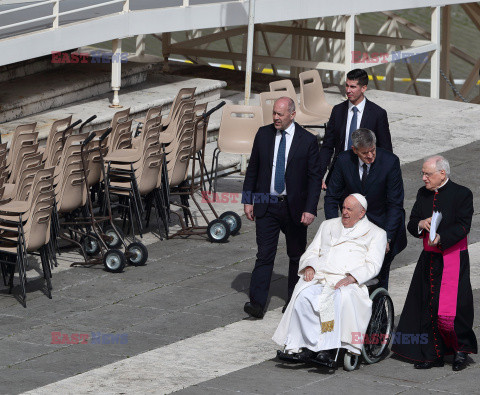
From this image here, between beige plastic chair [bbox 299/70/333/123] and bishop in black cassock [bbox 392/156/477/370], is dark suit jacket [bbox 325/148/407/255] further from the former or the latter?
beige plastic chair [bbox 299/70/333/123]

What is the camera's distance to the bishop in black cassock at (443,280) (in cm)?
929

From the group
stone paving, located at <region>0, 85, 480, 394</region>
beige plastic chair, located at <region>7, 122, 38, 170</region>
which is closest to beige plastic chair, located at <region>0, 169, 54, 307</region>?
stone paving, located at <region>0, 85, 480, 394</region>

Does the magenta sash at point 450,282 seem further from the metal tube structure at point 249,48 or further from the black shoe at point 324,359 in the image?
the metal tube structure at point 249,48

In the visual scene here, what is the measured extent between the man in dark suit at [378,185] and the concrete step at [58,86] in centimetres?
729

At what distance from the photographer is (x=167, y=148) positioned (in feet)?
44.2

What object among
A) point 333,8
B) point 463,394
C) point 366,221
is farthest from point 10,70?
point 463,394

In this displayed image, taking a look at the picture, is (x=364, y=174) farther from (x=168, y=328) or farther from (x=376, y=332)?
(x=168, y=328)

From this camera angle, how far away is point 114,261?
11859 millimetres

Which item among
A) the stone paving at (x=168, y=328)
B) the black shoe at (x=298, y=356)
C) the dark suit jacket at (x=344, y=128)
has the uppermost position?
the dark suit jacket at (x=344, y=128)

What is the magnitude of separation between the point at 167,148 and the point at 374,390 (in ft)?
17.5

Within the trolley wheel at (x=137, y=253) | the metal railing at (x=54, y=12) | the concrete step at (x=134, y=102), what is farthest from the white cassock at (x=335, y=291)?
the metal railing at (x=54, y=12)

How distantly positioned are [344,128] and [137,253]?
92.5 inches

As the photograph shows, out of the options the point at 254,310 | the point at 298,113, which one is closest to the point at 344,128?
the point at 254,310

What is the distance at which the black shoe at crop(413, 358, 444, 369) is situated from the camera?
931cm
